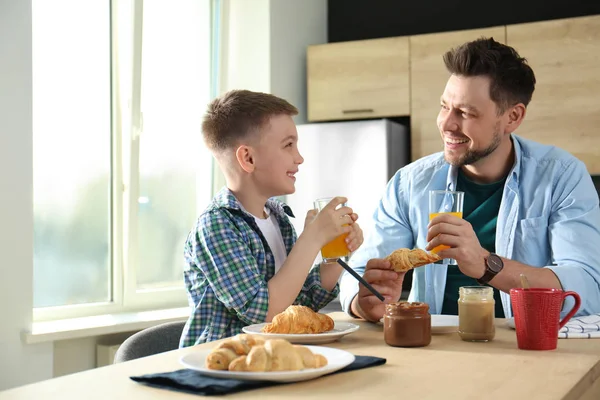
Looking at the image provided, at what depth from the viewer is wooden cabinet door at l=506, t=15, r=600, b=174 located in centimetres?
395

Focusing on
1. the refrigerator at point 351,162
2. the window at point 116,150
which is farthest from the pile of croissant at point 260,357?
the refrigerator at point 351,162

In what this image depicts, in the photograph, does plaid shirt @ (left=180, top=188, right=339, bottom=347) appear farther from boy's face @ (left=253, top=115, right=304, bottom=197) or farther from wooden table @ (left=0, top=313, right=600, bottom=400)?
wooden table @ (left=0, top=313, right=600, bottom=400)

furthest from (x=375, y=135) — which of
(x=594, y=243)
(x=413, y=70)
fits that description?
(x=594, y=243)

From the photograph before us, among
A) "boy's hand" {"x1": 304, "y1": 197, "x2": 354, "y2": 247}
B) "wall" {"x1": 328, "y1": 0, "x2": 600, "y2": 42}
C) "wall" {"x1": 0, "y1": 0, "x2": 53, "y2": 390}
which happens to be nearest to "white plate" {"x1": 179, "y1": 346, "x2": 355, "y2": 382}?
"boy's hand" {"x1": 304, "y1": 197, "x2": 354, "y2": 247}

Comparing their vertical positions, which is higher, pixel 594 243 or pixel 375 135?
pixel 375 135

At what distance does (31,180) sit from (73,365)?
2.77 ft

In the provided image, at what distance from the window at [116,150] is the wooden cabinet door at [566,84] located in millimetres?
1805

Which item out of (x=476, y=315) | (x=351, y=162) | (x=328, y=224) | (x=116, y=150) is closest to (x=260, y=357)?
(x=476, y=315)

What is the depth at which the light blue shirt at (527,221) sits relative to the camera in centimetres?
203

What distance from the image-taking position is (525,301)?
149 centimetres

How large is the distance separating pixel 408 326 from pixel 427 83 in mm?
3038

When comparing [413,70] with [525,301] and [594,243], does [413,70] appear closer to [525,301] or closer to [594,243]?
[594,243]

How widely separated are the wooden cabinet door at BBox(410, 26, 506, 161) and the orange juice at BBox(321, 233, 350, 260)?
2.52 metres

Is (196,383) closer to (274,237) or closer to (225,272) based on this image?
(225,272)
